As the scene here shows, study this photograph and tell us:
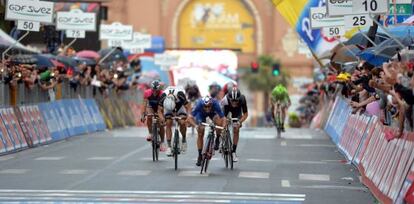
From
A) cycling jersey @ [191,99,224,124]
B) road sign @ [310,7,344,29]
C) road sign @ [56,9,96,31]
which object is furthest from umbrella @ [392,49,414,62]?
road sign @ [56,9,96,31]

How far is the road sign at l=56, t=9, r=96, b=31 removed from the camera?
37.8 metres

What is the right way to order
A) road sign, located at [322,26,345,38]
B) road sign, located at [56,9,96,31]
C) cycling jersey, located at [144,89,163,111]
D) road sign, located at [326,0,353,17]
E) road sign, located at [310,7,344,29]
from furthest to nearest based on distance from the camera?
1. road sign, located at [56,9,96,31]
2. road sign, located at [310,7,344,29]
3. road sign, located at [322,26,345,38]
4. cycling jersey, located at [144,89,163,111]
5. road sign, located at [326,0,353,17]

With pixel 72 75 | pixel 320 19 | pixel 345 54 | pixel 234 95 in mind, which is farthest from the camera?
pixel 72 75

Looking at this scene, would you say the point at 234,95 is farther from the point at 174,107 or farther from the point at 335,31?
the point at 335,31

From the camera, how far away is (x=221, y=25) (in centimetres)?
9575

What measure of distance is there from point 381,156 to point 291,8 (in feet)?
52.5

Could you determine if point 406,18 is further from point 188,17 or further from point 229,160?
point 188,17

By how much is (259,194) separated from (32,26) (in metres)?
13.1

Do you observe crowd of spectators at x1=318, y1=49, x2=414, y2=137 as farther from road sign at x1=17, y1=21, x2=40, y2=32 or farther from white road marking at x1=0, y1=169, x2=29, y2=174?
road sign at x1=17, y1=21, x2=40, y2=32

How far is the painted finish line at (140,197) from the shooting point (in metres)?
16.1

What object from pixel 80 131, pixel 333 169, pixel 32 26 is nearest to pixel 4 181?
pixel 333 169

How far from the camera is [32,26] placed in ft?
94.1

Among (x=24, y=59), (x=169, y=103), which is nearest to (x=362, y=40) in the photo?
(x=169, y=103)

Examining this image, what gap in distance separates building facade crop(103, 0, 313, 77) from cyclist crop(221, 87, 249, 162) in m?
72.2
